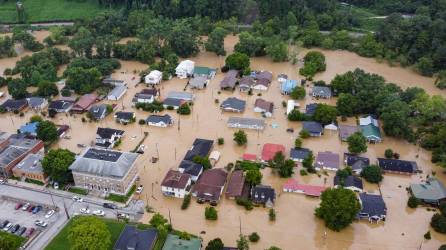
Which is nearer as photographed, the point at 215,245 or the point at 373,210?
the point at 215,245

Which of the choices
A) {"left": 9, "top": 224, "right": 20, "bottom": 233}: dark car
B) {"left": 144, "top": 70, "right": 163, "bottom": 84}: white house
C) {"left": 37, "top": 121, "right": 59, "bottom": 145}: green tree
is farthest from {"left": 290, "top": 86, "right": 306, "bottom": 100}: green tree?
{"left": 9, "top": 224, "right": 20, "bottom": 233}: dark car

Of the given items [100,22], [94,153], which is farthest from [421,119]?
[100,22]

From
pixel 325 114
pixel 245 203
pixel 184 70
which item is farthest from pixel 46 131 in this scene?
pixel 325 114

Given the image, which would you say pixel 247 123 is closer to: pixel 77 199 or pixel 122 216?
pixel 122 216

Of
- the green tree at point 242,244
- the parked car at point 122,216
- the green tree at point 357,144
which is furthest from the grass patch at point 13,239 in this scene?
the green tree at point 357,144

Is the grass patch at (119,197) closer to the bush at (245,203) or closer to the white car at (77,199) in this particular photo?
the white car at (77,199)

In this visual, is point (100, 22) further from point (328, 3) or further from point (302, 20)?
point (328, 3)
